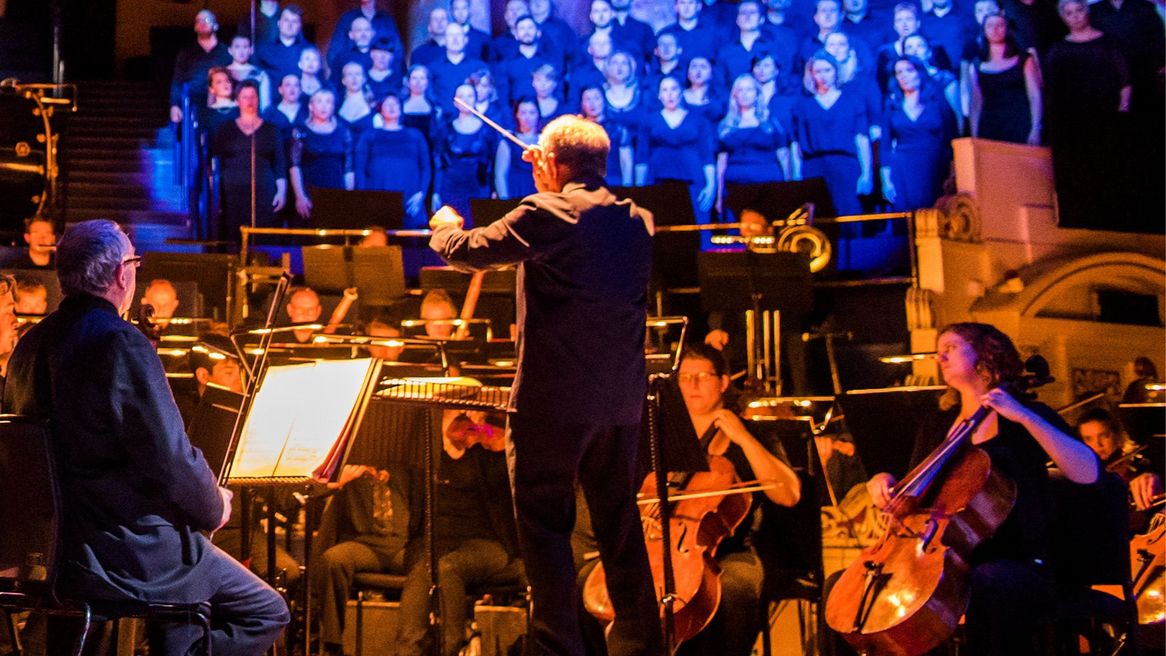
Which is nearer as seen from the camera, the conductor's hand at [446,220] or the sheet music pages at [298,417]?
the sheet music pages at [298,417]

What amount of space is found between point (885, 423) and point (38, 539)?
299cm

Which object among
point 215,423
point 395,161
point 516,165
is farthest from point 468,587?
point 395,161

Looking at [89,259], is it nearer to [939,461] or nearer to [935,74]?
[939,461]

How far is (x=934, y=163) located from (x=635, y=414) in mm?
7475

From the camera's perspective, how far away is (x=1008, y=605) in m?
4.07

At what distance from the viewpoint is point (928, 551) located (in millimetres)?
4133

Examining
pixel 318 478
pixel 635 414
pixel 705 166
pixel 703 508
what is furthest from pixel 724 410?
pixel 705 166

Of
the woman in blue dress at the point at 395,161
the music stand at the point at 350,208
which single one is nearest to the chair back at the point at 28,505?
the music stand at the point at 350,208

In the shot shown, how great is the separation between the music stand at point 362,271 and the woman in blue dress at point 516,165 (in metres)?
1.83

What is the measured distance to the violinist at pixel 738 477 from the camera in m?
4.93

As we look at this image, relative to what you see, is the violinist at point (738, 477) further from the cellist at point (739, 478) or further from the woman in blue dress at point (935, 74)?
the woman in blue dress at point (935, 74)

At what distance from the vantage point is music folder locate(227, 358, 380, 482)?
3.62m

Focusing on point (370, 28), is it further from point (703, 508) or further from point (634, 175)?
point (703, 508)

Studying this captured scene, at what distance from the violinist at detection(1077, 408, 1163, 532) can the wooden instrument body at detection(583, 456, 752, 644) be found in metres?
1.77
